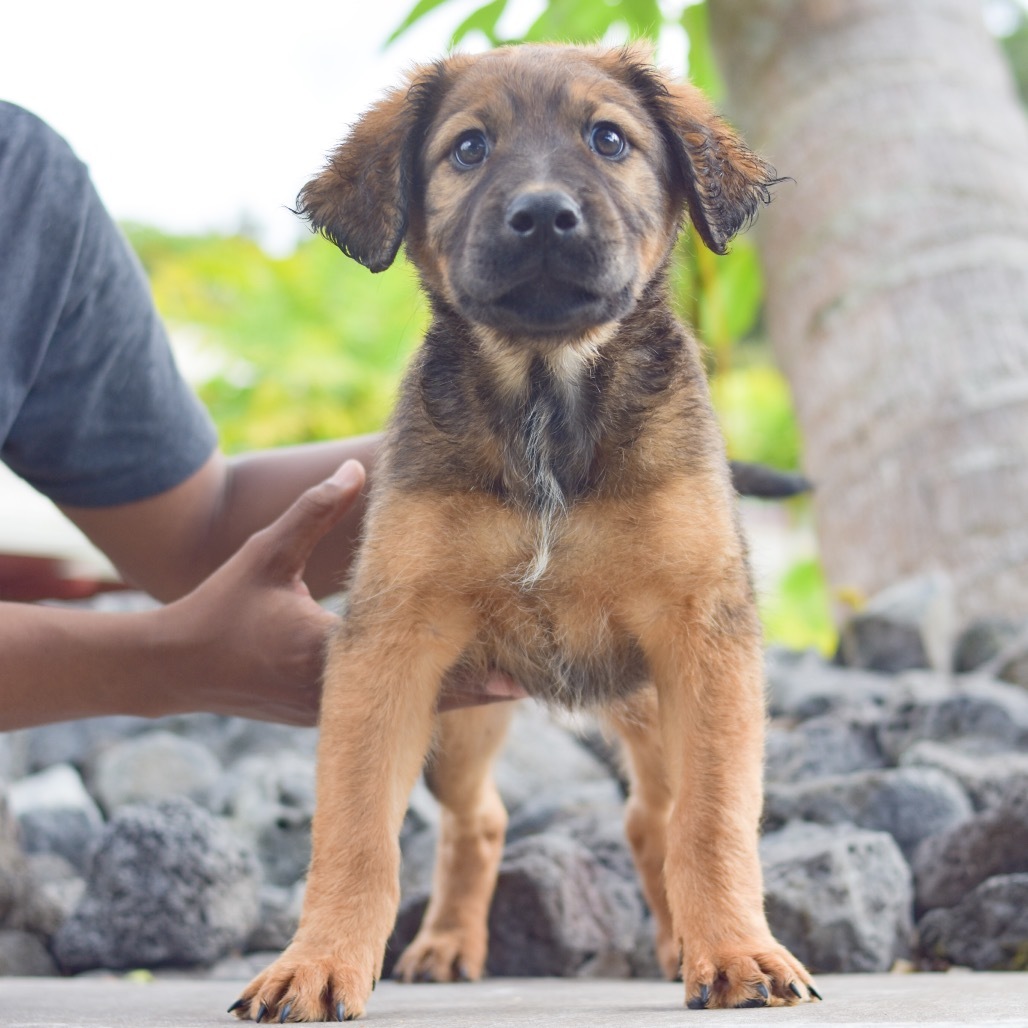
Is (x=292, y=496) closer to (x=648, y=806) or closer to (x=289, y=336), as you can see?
(x=648, y=806)

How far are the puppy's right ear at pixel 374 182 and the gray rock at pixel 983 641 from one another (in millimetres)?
3044

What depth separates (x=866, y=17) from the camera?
19.6 ft

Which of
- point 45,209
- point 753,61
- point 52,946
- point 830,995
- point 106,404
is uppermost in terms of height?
point 753,61

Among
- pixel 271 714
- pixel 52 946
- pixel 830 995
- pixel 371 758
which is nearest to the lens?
pixel 830 995

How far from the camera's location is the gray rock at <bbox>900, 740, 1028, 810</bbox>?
3.49m

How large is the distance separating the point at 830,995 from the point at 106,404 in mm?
2385

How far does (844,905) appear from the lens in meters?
2.79

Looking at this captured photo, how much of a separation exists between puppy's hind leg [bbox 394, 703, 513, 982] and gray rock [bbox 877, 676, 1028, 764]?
1335 mm

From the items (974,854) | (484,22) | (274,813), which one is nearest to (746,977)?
(974,854)

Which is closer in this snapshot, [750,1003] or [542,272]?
[750,1003]

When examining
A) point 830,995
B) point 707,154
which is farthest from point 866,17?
point 830,995

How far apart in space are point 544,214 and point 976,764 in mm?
2179

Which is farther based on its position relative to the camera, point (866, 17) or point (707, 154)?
point (866, 17)

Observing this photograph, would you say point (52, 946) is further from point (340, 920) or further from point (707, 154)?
point (707, 154)
